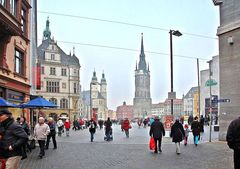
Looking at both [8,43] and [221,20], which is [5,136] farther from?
[221,20]

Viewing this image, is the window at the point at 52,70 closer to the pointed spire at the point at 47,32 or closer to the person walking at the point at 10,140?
the pointed spire at the point at 47,32

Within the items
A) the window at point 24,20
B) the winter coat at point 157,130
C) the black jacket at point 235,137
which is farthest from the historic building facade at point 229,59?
the window at point 24,20

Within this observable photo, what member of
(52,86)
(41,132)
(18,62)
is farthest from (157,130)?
(52,86)

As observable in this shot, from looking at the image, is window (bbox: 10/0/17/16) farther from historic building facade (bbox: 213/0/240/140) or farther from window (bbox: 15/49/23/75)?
historic building facade (bbox: 213/0/240/140)

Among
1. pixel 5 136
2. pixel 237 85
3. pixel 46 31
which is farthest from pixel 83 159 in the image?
pixel 46 31

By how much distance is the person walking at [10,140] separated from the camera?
7102 millimetres

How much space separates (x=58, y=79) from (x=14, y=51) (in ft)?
202

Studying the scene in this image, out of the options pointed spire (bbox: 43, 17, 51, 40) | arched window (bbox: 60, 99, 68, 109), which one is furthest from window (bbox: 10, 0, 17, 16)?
pointed spire (bbox: 43, 17, 51, 40)

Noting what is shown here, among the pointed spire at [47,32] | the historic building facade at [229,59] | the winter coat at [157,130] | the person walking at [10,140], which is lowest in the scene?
the winter coat at [157,130]

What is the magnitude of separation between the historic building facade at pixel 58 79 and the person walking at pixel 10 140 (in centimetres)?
7620

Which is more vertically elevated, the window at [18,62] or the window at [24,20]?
the window at [24,20]

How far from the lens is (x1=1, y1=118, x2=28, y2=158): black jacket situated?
710cm

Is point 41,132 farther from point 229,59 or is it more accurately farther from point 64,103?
point 64,103

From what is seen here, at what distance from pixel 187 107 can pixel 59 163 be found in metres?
147
